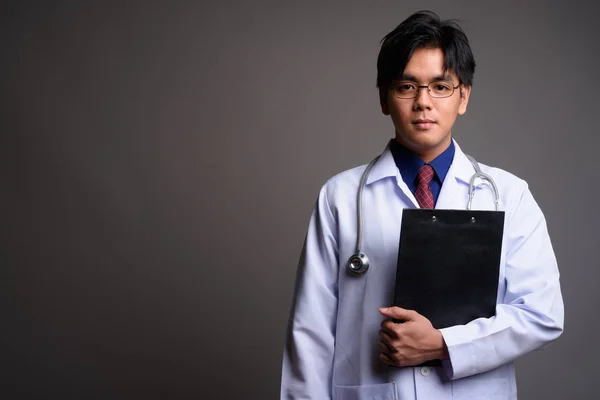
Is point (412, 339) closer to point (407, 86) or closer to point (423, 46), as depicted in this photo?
point (407, 86)

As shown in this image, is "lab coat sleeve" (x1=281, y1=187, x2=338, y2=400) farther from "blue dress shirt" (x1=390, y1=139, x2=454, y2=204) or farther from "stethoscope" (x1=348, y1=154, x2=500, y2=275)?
"blue dress shirt" (x1=390, y1=139, x2=454, y2=204)

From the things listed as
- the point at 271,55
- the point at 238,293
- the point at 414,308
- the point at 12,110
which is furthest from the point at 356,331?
the point at 12,110

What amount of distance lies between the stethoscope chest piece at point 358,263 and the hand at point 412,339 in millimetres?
154

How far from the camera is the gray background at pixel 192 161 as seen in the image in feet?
10.9

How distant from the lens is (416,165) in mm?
1997

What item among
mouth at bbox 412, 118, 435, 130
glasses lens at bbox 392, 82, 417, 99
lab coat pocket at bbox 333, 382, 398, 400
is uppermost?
glasses lens at bbox 392, 82, 417, 99

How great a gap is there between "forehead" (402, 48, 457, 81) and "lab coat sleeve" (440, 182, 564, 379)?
385 mm

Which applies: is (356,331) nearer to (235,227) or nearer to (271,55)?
(235,227)

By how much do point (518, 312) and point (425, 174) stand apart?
44 cm

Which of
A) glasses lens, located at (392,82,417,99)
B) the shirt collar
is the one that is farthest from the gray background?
glasses lens, located at (392,82,417,99)

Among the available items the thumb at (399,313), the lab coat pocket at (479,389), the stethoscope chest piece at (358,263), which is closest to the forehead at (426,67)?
the stethoscope chest piece at (358,263)

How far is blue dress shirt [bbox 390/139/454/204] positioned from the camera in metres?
1.98

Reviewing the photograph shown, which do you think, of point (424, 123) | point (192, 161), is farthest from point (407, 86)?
point (192, 161)

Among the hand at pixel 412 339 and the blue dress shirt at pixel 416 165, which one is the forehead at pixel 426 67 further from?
the hand at pixel 412 339
